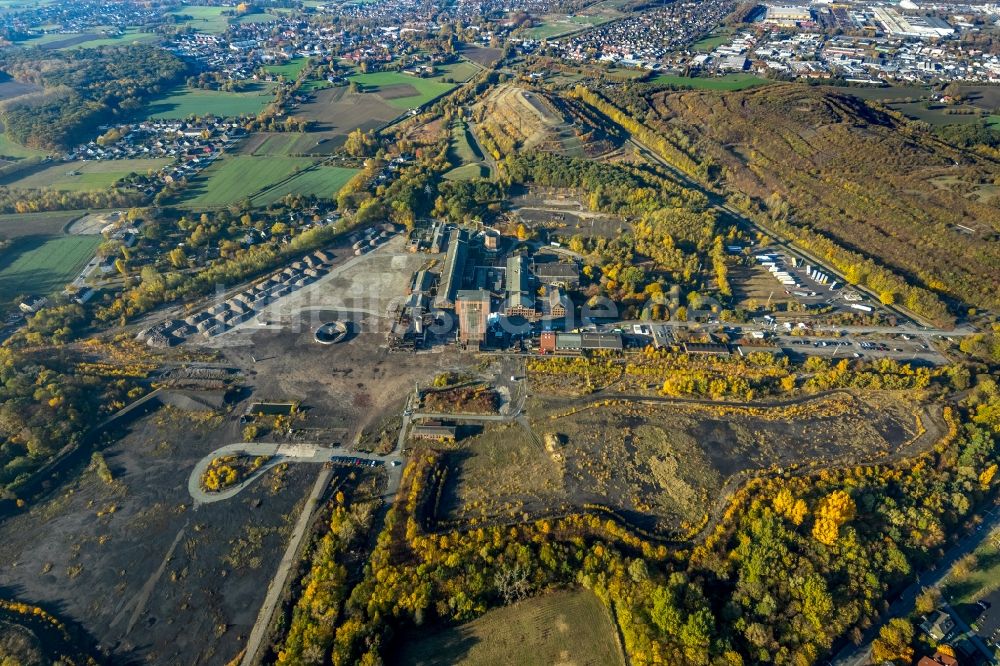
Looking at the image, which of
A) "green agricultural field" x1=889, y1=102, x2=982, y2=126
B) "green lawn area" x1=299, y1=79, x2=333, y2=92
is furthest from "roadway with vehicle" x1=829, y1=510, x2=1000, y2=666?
"green lawn area" x1=299, y1=79, x2=333, y2=92

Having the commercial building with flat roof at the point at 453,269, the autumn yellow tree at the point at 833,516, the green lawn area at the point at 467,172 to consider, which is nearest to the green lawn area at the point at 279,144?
the green lawn area at the point at 467,172

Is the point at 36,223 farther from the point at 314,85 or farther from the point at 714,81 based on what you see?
the point at 714,81

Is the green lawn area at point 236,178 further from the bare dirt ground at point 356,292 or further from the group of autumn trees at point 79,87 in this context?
the group of autumn trees at point 79,87

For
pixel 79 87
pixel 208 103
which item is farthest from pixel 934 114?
pixel 79 87

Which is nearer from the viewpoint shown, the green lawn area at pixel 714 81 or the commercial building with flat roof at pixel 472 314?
the commercial building with flat roof at pixel 472 314

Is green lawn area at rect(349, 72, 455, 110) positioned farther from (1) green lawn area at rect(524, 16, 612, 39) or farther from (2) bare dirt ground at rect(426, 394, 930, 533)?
(2) bare dirt ground at rect(426, 394, 930, 533)

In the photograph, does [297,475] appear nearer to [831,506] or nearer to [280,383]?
[280,383]
